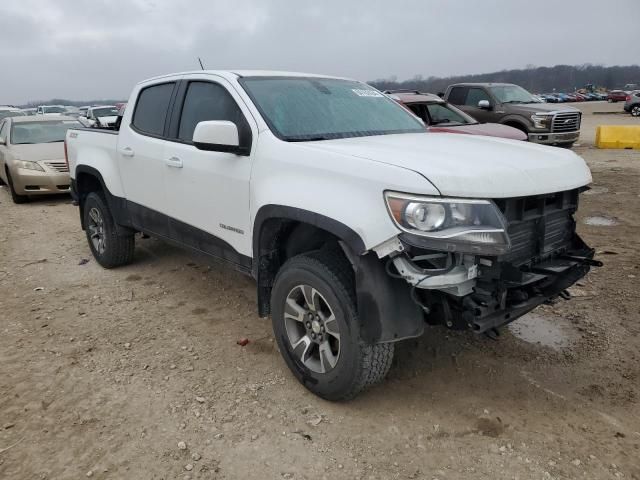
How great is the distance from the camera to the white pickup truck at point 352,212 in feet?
8.23

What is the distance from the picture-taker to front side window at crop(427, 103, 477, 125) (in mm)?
9530

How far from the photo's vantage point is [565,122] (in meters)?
12.6

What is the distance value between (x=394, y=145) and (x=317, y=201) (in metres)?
0.65

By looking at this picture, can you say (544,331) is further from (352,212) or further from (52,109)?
(52,109)

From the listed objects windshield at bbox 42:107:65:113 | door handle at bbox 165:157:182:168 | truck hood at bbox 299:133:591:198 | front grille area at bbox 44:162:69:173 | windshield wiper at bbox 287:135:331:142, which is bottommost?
front grille area at bbox 44:162:69:173

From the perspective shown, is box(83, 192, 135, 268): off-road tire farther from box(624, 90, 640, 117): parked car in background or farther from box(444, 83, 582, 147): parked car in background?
box(624, 90, 640, 117): parked car in background

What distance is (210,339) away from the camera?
3.97 metres

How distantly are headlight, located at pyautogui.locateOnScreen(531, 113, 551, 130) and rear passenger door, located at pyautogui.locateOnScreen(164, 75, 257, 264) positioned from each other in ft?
33.3

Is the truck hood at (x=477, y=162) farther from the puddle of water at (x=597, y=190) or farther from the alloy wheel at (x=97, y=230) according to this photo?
the puddle of water at (x=597, y=190)

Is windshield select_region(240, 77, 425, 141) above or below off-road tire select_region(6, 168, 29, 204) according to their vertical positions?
above

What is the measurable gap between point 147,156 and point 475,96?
10654mm

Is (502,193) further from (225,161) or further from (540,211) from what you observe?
(225,161)

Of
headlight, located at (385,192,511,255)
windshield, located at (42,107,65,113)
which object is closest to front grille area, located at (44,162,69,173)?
headlight, located at (385,192,511,255)

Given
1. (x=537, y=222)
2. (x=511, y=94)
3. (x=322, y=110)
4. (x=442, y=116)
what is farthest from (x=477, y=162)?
(x=511, y=94)
